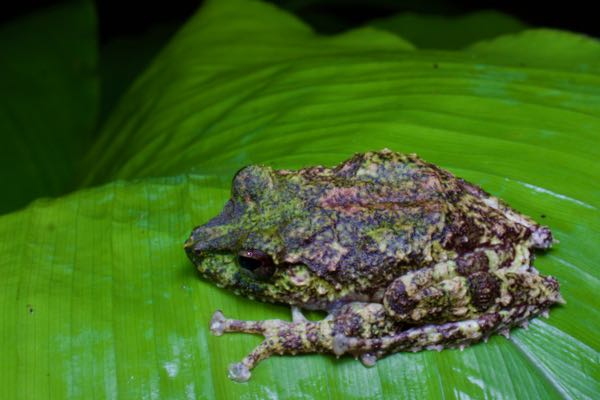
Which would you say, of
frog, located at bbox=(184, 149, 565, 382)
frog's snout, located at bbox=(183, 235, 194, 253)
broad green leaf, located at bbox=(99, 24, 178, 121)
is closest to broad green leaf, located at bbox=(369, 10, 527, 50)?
broad green leaf, located at bbox=(99, 24, 178, 121)

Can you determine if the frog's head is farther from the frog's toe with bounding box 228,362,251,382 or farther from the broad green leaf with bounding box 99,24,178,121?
the broad green leaf with bounding box 99,24,178,121

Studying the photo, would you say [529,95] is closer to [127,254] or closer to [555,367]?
[555,367]

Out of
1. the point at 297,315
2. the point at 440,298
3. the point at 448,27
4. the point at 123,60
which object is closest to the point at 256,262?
the point at 297,315

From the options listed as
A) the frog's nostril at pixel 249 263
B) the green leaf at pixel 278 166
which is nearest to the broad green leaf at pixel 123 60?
the green leaf at pixel 278 166

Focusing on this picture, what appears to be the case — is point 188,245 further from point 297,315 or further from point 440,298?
point 440,298

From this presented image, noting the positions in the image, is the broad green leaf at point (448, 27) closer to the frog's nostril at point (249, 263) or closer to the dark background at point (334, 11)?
the dark background at point (334, 11)

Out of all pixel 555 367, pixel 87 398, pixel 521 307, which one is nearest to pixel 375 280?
pixel 521 307
